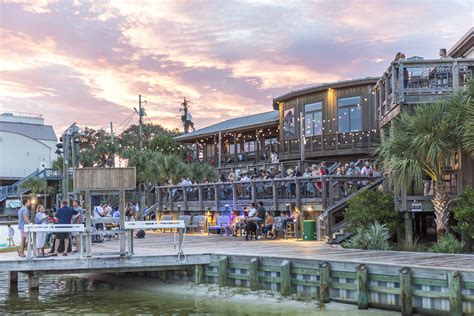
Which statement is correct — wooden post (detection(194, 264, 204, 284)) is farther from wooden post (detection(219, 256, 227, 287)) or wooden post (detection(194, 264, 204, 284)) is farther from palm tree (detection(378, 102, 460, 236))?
palm tree (detection(378, 102, 460, 236))

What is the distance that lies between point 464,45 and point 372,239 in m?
9.86

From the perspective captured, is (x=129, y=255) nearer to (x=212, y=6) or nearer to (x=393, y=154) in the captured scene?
(x=393, y=154)

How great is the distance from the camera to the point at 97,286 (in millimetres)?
18875

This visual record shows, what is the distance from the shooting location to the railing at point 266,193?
74.0ft

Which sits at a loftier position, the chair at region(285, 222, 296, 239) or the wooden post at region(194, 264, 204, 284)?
the chair at region(285, 222, 296, 239)

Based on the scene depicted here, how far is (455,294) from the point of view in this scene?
11.9m

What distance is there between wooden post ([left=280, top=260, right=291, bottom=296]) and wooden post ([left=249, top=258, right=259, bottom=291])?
0.85 metres

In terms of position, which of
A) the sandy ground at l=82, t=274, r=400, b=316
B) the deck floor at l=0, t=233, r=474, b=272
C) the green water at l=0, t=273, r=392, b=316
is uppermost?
the deck floor at l=0, t=233, r=474, b=272

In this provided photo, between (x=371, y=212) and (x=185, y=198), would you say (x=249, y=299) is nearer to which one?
(x=371, y=212)

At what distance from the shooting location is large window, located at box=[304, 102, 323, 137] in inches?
1318

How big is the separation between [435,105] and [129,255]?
9639 millimetres

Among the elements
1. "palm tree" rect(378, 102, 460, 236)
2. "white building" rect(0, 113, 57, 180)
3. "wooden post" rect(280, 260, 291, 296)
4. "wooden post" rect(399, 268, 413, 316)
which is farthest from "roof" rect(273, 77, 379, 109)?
"white building" rect(0, 113, 57, 180)

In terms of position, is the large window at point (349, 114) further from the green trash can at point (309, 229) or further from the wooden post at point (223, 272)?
the wooden post at point (223, 272)

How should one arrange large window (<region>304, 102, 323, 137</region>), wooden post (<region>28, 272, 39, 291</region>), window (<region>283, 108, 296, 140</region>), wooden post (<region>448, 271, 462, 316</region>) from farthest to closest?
window (<region>283, 108, 296, 140</region>), large window (<region>304, 102, 323, 137</region>), wooden post (<region>28, 272, 39, 291</region>), wooden post (<region>448, 271, 462, 316</region>)
